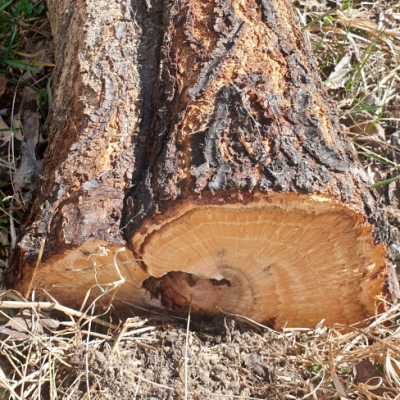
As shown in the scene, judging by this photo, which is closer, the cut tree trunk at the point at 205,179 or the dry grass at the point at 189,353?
the cut tree trunk at the point at 205,179

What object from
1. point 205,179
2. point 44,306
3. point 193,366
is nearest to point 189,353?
point 193,366

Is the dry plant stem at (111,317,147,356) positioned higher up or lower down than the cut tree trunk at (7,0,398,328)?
lower down

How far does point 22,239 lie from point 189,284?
2.12 feet

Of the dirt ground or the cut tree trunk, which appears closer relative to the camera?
the cut tree trunk

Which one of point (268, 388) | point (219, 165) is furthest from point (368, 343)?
point (219, 165)

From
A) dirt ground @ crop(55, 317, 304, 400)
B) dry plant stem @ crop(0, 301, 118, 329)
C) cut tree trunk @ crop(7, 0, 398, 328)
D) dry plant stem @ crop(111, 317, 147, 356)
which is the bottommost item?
dirt ground @ crop(55, 317, 304, 400)

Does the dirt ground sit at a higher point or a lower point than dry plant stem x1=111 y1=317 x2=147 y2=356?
lower

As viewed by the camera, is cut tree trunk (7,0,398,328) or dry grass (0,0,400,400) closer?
cut tree trunk (7,0,398,328)

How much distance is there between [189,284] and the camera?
1690mm

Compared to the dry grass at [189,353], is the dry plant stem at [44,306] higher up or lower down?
higher up

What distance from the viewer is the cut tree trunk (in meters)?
1.31

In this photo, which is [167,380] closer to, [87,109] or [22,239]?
[22,239]

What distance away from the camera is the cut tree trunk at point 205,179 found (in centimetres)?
131

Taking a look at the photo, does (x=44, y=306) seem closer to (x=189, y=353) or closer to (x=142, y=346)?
(x=142, y=346)
